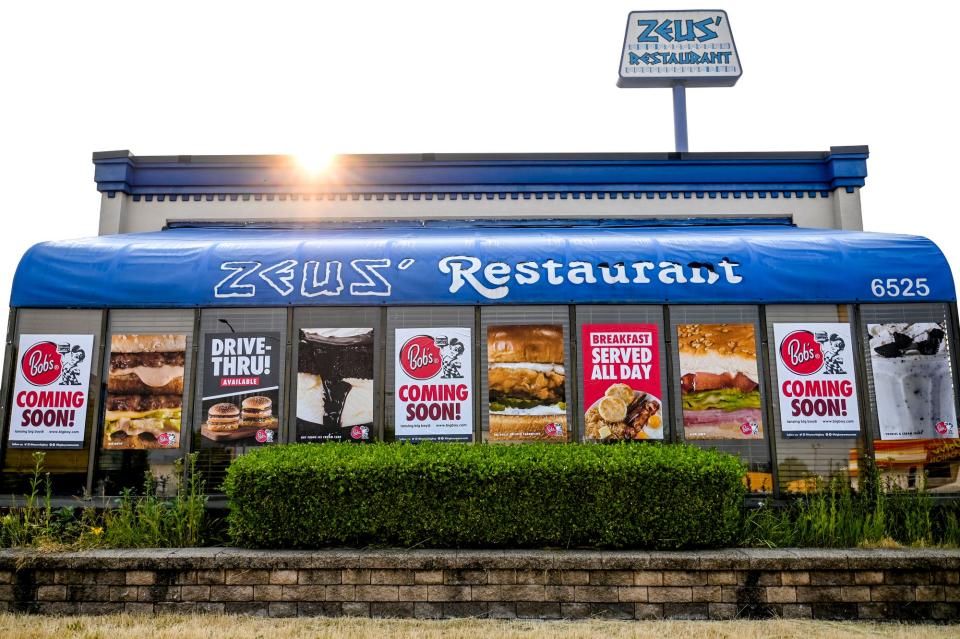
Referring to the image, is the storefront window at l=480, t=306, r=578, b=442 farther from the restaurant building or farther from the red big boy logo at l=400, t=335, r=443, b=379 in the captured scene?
the red big boy logo at l=400, t=335, r=443, b=379

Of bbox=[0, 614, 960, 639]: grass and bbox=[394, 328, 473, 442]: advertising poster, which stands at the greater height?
bbox=[394, 328, 473, 442]: advertising poster

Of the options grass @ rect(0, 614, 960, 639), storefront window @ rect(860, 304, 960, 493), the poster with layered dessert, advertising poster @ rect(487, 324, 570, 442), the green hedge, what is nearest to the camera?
grass @ rect(0, 614, 960, 639)

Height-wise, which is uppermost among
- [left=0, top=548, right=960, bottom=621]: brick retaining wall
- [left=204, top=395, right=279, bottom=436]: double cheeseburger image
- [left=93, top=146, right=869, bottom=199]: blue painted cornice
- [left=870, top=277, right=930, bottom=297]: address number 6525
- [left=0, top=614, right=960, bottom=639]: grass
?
[left=93, top=146, right=869, bottom=199]: blue painted cornice

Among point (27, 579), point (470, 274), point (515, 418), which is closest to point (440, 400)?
point (515, 418)

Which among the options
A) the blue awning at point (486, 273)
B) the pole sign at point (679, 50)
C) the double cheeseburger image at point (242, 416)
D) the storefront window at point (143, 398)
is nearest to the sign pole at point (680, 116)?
the pole sign at point (679, 50)

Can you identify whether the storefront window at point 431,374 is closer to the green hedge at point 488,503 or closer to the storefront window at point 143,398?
the green hedge at point 488,503

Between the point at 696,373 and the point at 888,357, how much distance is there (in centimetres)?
235

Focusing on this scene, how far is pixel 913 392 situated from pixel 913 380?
148mm

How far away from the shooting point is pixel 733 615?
19.2 feet

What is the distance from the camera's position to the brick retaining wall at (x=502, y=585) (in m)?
5.88

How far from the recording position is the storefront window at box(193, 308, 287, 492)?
8.41 m

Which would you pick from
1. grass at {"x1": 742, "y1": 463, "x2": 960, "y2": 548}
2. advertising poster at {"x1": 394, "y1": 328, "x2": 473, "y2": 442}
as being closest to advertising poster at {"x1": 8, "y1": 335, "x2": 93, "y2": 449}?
advertising poster at {"x1": 394, "y1": 328, "x2": 473, "y2": 442}

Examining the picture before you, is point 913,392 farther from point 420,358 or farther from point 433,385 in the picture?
point 420,358

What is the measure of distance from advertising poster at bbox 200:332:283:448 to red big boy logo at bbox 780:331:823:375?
249 inches
